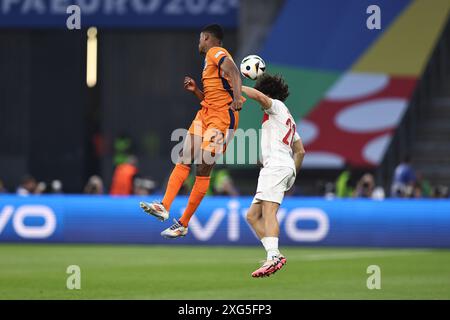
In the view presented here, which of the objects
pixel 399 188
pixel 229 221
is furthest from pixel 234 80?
pixel 399 188

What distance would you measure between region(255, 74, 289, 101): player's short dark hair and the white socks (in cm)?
161

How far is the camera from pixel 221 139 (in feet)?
43.7

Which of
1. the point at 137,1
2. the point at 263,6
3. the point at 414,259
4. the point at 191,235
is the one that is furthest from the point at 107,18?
the point at 414,259

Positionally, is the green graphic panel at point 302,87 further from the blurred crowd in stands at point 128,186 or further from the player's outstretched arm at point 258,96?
the player's outstretched arm at point 258,96

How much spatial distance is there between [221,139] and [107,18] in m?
21.2

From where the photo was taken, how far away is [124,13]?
3394 cm

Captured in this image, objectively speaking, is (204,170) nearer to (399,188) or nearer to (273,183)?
(273,183)

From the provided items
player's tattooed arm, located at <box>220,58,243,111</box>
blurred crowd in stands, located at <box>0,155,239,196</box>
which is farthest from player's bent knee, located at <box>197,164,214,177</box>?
blurred crowd in stands, located at <box>0,155,239,196</box>

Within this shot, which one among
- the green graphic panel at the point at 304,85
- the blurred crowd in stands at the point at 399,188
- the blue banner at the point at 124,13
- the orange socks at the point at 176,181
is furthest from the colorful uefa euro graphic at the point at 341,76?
the orange socks at the point at 176,181

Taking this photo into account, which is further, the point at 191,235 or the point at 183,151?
the point at 191,235

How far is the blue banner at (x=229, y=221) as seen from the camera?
928 inches

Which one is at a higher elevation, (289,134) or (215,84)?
(215,84)

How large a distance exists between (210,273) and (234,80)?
7.24m

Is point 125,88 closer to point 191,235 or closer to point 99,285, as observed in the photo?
point 191,235
